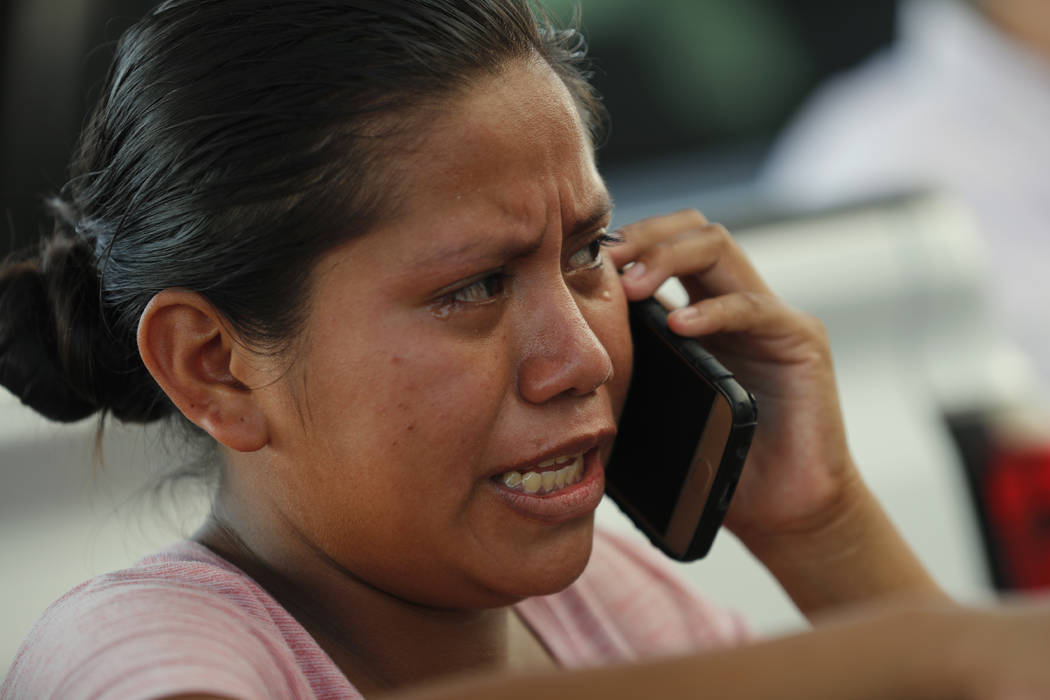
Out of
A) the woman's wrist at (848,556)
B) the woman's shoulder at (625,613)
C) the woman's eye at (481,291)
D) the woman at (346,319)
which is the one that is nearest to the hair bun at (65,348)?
the woman at (346,319)

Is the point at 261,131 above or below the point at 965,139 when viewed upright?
above

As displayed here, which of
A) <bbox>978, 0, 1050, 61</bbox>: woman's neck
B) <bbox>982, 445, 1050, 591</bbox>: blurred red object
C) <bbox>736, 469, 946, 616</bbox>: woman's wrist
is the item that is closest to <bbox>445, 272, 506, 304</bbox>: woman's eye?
<bbox>736, 469, 946, 616</bbox>: woman's wrist

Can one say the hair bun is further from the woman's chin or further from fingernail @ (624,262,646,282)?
fingernail @ (624,262,646,282)

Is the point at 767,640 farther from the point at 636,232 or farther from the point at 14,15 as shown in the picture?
the point at 14,15

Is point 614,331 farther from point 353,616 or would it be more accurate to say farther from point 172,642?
point 172,642

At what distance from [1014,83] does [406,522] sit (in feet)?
10.2

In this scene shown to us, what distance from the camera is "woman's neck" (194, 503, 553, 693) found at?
154cm

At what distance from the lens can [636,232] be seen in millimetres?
1857

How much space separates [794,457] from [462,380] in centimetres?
72

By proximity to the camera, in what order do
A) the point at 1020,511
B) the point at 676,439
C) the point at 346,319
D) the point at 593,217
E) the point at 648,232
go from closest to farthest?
the point at 346,319 < the point at 593,217 < the point at 676,439 < the point at 648,232 < the point at 1020,511

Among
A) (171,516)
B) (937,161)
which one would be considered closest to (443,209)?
(171,516)

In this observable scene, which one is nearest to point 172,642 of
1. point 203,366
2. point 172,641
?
point 172,641

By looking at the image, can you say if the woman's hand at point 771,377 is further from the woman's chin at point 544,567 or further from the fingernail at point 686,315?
the woman's chin at point 544,567

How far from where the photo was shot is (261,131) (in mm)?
1371
